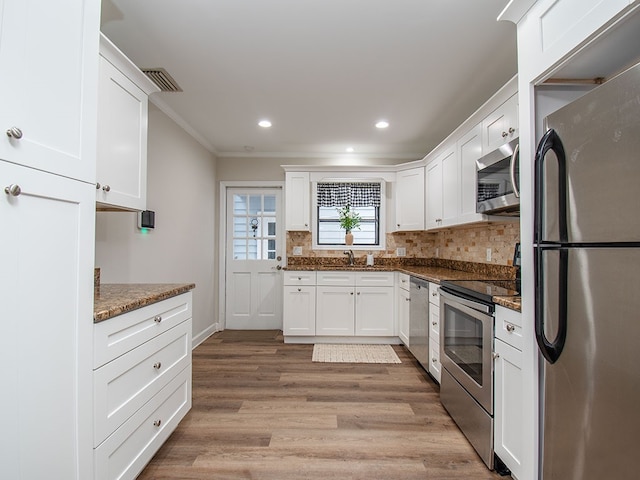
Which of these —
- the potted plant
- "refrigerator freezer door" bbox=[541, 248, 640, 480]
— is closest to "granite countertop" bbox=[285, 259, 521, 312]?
"refrigerator freezer door" bbox=[541, 248, 640, 480]

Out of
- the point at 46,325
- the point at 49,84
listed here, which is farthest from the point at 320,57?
the point at 46,325

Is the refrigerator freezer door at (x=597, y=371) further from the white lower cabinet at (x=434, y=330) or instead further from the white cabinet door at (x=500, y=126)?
the white lower cabinet at (x=434, y=330)

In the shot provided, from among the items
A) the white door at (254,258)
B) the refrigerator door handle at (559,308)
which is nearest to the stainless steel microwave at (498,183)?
the refrigerator door handle at (559,308)

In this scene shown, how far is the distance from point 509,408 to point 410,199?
2.78 m

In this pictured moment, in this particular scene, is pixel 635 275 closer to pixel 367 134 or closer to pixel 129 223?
pixel 129 223

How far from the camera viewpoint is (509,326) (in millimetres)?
1559

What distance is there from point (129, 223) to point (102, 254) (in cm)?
37

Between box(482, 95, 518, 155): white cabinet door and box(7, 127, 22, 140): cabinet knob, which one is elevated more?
box(482, 95, 518, 155): white cabinet door

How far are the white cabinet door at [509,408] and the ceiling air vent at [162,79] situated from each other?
291cm

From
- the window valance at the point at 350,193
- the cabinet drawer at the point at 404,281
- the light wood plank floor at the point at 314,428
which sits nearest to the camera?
the light wood plank floor at the point at 314,428

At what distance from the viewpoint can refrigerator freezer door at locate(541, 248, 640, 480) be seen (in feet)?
2.96

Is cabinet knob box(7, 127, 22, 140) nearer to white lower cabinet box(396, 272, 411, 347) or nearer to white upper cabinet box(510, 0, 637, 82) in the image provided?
white upper cabinet box(510, 0, 637, 82)

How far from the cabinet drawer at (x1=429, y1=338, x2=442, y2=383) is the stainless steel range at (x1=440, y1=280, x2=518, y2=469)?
250 millimetres

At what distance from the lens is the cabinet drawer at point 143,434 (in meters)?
1.31
